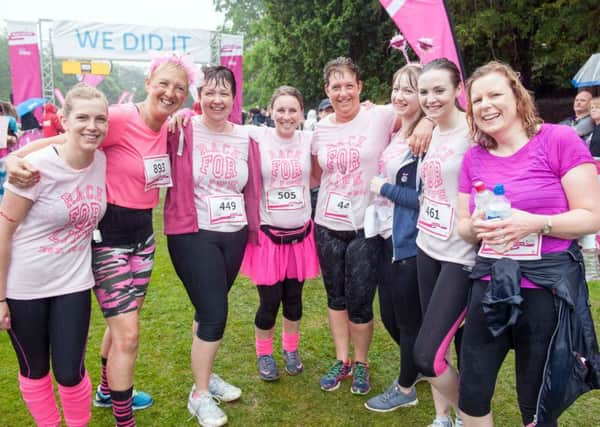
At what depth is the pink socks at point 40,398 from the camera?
2262 millimetres

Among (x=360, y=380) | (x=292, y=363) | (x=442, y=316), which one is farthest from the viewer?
(x=292, y=363)

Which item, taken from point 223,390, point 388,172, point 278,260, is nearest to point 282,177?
point 278,260

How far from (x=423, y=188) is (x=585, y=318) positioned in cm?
96

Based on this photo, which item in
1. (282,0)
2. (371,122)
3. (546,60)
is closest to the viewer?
(371,122)

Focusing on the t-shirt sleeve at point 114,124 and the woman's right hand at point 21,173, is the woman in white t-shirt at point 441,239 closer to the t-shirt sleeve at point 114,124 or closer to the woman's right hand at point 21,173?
the t-shirt sleeve at point 114,124

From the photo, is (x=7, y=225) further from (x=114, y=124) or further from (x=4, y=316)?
(x=114, y=124)

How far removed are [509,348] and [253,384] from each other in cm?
188

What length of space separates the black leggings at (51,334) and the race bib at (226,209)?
2.65ft

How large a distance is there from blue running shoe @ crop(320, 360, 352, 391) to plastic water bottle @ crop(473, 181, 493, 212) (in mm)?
1810

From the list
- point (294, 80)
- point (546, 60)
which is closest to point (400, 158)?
point (546, 60)

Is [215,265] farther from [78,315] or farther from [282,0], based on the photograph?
[282,0]

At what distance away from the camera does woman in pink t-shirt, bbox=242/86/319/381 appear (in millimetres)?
3113

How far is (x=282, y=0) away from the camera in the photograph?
19172 mm

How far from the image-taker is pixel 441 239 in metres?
2.31
